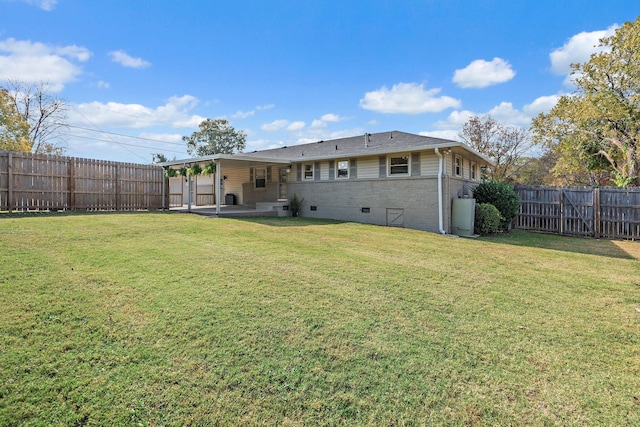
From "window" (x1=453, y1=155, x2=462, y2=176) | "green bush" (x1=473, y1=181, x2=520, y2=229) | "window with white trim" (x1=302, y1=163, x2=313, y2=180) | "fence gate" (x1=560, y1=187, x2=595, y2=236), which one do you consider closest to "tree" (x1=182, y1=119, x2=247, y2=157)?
"window with white trim" (x1=302, y1=163, x2=313, y2=180)

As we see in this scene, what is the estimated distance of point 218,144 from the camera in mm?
39344

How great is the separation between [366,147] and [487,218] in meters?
5.49

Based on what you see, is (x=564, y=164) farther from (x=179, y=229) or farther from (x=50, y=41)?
(x=50, y=41)

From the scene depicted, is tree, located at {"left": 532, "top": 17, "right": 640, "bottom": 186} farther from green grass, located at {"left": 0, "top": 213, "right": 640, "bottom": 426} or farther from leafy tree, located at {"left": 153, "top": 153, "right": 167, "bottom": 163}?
leafy tree, located at {"left": 153, "top": 153, "right": 167, "bottom": 163}

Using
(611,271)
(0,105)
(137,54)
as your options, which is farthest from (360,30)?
(0,105)

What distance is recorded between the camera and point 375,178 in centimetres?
1261

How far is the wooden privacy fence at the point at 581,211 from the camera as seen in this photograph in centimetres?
1099

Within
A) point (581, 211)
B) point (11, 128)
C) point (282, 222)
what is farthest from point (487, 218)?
point (11, 128)

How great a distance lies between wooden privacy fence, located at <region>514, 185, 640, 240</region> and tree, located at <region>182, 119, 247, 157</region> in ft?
109

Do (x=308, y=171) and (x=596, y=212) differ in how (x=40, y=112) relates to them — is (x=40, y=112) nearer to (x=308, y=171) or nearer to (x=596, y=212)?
(x=308, y=171)

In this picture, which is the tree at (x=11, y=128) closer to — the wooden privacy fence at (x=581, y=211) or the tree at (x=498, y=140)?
the wooden privacy fence at (x=581, y=211)

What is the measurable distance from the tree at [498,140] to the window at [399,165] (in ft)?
48.2

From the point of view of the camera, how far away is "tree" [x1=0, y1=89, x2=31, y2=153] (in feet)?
70.2

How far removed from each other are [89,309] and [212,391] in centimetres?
191
